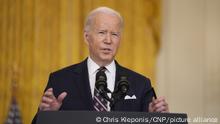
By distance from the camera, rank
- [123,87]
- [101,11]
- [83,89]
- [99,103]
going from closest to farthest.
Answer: [123,87] < [99,103] < [83,89] < [101,11]

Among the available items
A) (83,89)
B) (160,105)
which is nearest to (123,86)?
(160,105)

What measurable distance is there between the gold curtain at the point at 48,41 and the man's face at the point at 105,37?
7.25 feet

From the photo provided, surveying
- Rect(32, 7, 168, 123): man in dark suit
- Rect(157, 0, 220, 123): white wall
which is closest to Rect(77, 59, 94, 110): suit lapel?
Rect(32, 7, 168, 123): man in dark suit

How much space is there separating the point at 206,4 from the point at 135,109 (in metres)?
2.91

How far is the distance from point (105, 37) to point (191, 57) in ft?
8.36

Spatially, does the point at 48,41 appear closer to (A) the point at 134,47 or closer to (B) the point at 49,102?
(A) the point at 134,47

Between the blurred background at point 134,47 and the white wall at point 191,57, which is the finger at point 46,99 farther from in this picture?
the white wall at point 191,57

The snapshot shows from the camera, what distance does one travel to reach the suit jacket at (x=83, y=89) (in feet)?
8.96

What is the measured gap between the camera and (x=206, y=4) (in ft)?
17.4

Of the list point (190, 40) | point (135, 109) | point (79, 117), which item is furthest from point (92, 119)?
point (190, 40)

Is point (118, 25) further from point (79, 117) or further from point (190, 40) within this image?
point (190, 40)

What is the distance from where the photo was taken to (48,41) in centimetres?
513

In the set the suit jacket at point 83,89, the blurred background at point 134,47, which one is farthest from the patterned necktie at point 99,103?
the blurred background at point 134,47

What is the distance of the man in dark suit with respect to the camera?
275 centimetres
